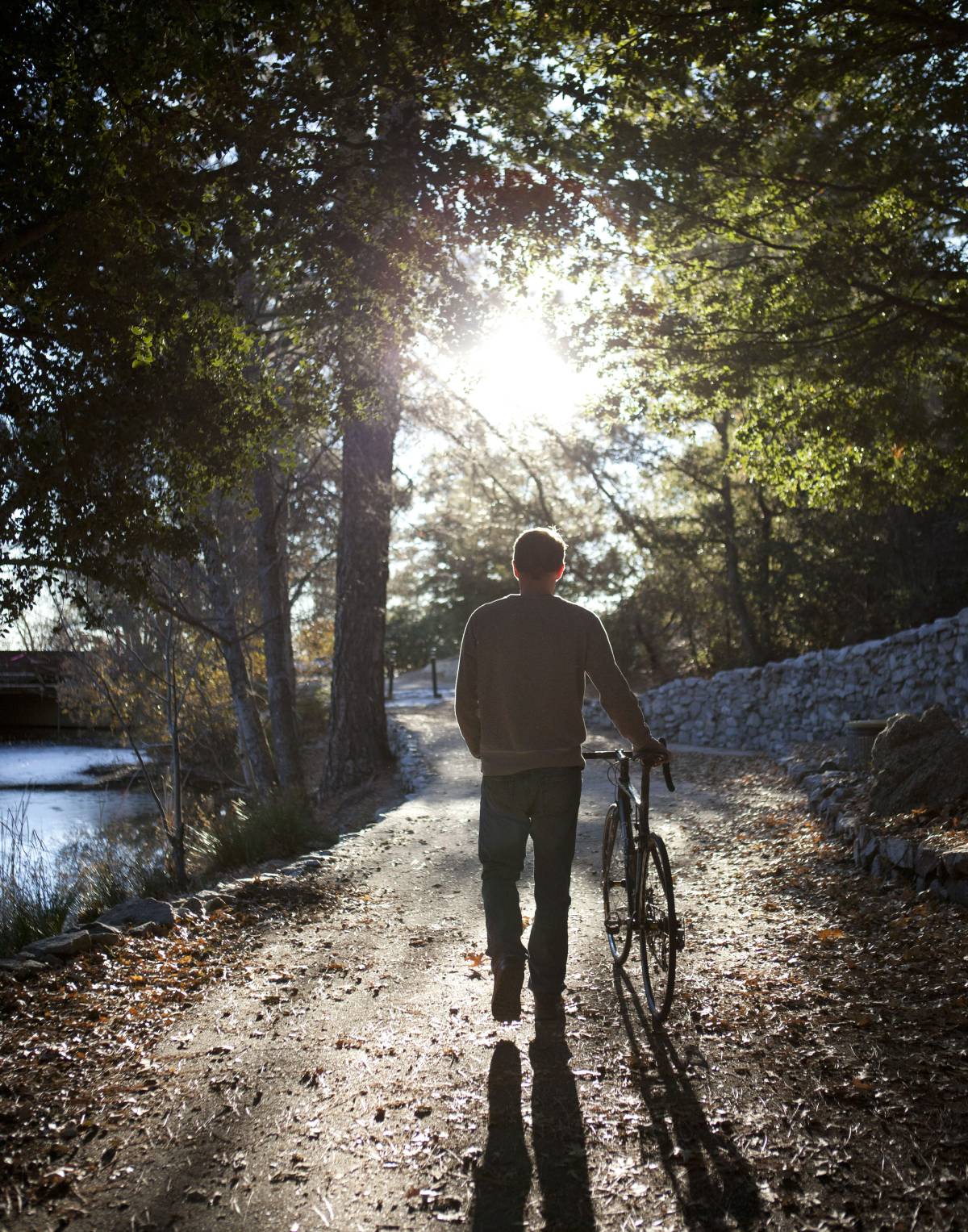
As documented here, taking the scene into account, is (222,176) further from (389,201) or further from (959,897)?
(959,897)

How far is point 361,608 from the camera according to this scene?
16203 millimetres

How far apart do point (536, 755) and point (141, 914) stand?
3.46 m

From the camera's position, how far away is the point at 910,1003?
4.80 meters

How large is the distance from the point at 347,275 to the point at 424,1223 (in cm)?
573

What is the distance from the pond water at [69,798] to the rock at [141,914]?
16.1ft

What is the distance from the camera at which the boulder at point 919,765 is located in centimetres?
775

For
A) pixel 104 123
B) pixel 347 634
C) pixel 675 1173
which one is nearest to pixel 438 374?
pixel 347 634

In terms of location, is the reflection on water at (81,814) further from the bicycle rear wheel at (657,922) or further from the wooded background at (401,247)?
the bicycle rear wheel at (657,922)

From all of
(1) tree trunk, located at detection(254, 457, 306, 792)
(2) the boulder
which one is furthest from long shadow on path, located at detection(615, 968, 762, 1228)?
(1) tree trunk, located at detection(254, 457, 306, 792)

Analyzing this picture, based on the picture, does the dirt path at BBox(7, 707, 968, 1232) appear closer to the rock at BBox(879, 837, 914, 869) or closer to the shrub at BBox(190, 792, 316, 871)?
the rock at BBox(879, 837, 914, 869)

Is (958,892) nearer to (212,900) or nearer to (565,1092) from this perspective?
(565,1092)

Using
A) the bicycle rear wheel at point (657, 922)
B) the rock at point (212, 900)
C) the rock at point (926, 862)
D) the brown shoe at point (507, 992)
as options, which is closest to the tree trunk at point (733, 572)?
the rock at point (926, 862)

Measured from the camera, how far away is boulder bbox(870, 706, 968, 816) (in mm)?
7746

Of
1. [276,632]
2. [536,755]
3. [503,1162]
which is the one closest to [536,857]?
[536,755]
